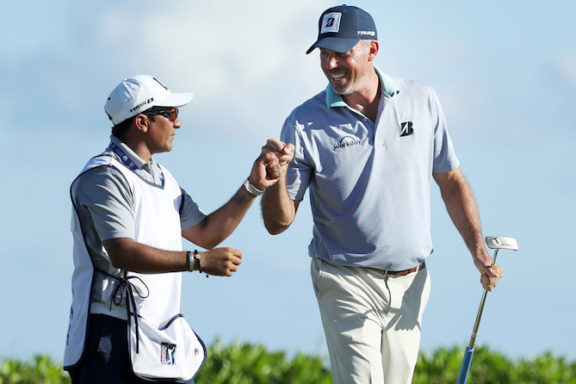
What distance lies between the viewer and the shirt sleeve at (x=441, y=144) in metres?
5.71

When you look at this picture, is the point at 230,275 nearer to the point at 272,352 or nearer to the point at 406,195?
the point at 406,195

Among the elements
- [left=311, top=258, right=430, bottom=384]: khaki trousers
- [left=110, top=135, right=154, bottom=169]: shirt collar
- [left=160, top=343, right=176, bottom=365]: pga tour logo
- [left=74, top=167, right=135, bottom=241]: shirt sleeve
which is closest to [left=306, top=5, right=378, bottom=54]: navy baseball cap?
[left=311, top=258, right=430, bottom=384]: khaki trousers

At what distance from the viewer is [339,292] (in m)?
5.29

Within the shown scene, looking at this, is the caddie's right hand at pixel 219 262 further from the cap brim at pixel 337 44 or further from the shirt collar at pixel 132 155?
→ the cap brim at pixel 337 44

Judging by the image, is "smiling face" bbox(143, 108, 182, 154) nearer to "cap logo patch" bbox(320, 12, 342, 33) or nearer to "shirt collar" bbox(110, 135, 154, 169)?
"shirt collar" bbox(110, 135, 154, 169)

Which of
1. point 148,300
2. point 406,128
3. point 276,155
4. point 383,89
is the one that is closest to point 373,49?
point 383,89

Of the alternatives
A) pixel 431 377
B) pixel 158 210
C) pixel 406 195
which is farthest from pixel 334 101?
pixel 431 377

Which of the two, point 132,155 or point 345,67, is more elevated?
point 345,67

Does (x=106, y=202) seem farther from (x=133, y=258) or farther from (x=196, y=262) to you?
(x=196, y=262)

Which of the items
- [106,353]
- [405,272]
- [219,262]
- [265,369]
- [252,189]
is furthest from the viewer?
[265,369]

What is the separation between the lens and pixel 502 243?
5.47m

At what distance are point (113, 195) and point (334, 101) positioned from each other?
179 cm

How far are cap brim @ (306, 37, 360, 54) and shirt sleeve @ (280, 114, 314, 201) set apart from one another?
491 millimetres

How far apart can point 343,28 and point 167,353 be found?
2.23 metres
